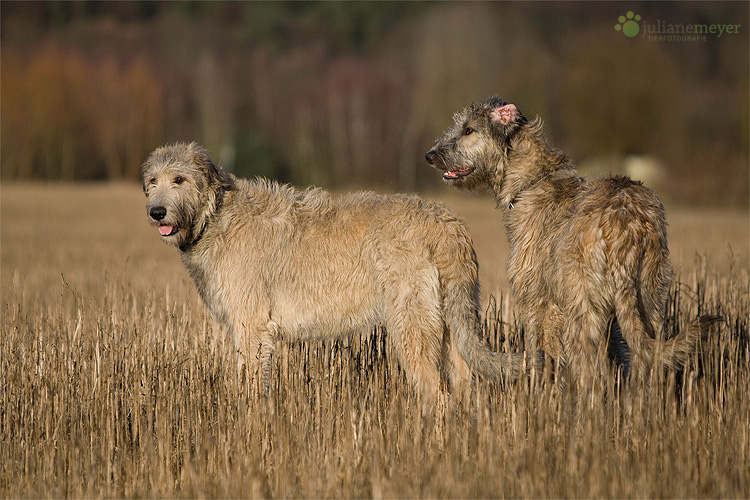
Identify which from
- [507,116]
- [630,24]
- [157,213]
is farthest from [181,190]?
[630,24]

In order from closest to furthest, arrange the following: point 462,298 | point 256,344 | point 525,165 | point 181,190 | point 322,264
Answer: point 462,298 → point 256,344 → point 322,264 → point 181,190 → point 525,165

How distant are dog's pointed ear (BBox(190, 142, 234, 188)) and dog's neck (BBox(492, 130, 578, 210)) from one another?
7.37 feet

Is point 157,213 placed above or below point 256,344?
above

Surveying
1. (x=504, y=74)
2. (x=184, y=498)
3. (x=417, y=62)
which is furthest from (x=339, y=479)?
(x=417, y=62)

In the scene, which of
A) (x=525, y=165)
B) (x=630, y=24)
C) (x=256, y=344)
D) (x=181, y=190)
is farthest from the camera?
(x=630, y=24)

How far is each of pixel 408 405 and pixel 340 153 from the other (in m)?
34.4

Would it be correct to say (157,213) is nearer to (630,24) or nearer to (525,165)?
(525,165)

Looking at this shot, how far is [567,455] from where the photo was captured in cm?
456

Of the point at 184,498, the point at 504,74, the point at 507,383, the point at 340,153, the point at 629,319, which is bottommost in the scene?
the point at 184,498

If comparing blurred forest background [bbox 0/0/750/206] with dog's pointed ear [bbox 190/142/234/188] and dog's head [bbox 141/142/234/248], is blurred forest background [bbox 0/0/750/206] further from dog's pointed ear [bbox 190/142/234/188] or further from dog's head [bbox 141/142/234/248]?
dog's head [bbox 141/142/234/248]

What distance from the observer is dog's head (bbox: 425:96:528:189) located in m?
6.42

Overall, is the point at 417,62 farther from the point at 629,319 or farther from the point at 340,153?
the point at 629,319

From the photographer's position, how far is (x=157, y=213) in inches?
241

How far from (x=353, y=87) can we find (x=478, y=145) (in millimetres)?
36094
